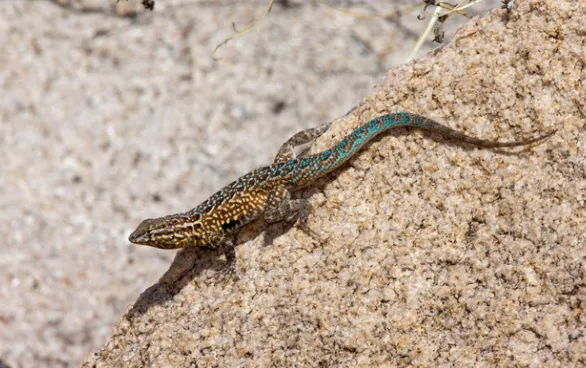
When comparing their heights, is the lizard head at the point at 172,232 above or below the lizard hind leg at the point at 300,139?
below

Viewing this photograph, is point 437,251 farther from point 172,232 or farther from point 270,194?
point 172,232

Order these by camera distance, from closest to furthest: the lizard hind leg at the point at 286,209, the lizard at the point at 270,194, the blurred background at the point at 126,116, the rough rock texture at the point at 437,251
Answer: the rough rock texture at the point at 437,251
the lizard at the point at 270,194
the lizard hind leg at the point at 286,209
the blurred background at the point at 126,116

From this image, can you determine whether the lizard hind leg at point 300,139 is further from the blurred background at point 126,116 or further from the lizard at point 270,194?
the blurred background at point 126,116

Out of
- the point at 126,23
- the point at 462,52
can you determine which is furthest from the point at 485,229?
the point at 126,23

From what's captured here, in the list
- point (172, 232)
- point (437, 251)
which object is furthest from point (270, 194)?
point (437, 251)

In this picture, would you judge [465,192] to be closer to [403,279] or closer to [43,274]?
[403,279]

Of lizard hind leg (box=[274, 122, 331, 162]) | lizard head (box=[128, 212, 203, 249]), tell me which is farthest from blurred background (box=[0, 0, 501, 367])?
lizard hind leg (box=[274, 122, 331, 162])

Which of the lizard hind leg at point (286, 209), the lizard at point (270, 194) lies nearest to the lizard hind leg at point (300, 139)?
the lizard at point (270, 194)
